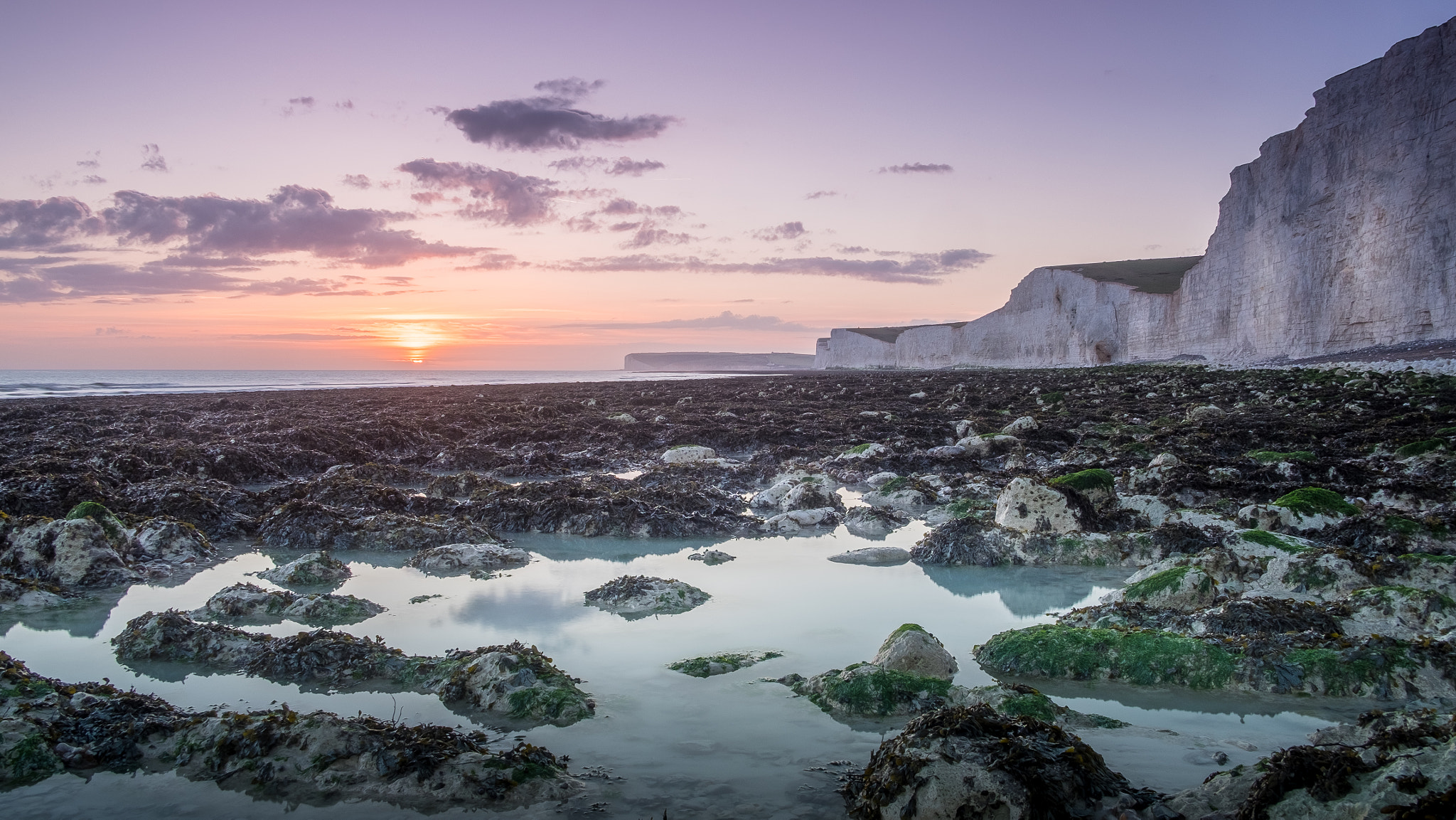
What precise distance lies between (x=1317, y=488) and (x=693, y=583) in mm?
5386

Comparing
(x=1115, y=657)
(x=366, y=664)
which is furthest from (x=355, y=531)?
(x=1115, y=657)

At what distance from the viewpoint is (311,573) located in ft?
18.2

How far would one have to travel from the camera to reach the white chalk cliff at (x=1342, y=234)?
26078mm

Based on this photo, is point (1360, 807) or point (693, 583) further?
point (693, 583)

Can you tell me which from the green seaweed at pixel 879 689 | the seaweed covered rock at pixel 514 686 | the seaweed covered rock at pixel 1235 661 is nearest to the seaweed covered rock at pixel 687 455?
the seaweed covered rock at pixel 1235 661

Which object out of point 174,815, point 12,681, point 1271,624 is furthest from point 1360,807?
point 12,681

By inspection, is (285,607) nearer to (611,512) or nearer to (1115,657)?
(611,512)

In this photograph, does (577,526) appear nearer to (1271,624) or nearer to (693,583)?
(693,583)

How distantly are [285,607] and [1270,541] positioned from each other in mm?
6620

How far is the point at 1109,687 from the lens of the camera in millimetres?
3643

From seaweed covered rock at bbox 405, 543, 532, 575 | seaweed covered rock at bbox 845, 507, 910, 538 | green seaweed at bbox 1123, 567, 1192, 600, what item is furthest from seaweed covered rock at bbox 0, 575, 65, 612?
green seaweed at bbox 1123, 567, 1192, 600

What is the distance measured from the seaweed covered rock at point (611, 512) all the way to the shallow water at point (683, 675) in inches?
33.9

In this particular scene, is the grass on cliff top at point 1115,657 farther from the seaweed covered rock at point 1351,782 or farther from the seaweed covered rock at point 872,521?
the seaweed covered rock at point 872,521

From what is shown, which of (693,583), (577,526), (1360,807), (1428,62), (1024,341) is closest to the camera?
(1360,807)
